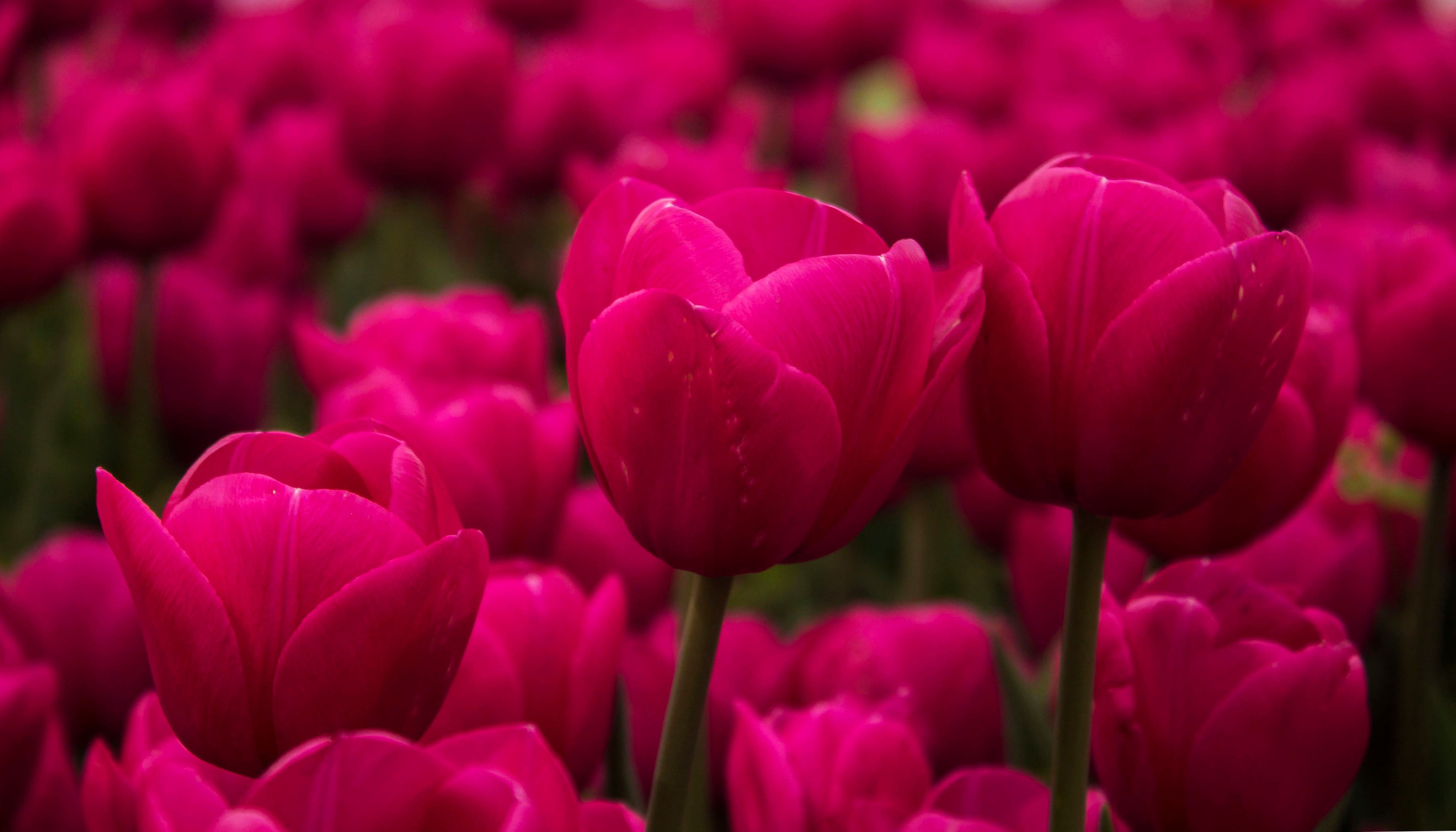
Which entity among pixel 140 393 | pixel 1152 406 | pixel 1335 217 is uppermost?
pixel 1152 406

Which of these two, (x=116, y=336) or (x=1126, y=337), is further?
(x=116, y=336)

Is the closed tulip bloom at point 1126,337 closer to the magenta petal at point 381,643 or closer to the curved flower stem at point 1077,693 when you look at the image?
the curved flower stem at point 1077,693

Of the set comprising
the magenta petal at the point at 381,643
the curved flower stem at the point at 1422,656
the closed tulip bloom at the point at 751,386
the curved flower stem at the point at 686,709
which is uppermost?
the closed tulip bloom at the point at 751,386

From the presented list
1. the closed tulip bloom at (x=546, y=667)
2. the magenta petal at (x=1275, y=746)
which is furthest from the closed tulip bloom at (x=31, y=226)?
the magenta petal at (x=1275, y=746)

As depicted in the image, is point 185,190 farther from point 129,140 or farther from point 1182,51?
point 1182,51

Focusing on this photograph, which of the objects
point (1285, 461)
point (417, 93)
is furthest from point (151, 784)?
point (417, 93)

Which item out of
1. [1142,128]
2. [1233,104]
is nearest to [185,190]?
[1142,128]

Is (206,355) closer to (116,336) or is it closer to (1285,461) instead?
(116,336)
